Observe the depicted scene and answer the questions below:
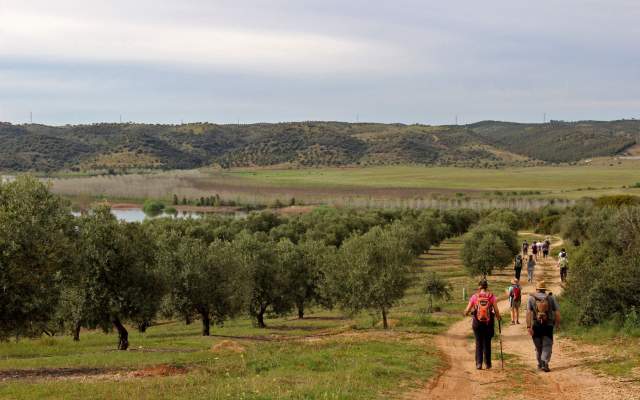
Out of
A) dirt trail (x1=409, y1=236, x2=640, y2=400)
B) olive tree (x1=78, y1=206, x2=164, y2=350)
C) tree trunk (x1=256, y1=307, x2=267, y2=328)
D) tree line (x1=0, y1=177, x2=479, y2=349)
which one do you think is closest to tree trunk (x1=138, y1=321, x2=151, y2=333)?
tree line (x1=0, y1=177, x2=479, y2=349)

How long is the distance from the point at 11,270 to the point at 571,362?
790 inches

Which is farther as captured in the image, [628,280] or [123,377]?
[628,280]

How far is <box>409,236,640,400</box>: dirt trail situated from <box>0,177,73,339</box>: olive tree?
52.1ft

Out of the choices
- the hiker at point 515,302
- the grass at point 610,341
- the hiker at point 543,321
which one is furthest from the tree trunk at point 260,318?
the hiker at point 543,321

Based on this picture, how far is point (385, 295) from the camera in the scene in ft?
124

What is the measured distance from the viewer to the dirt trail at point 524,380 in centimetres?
1708

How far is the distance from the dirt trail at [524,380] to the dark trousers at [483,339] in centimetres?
39

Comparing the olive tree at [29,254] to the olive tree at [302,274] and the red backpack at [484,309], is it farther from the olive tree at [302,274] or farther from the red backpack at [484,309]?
the olive tree at [302,274]

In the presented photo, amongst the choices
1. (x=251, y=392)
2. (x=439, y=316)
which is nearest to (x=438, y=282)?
(x=439, y=316)

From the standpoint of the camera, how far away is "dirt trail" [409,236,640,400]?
17.1 m

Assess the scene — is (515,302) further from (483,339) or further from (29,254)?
(29,254)

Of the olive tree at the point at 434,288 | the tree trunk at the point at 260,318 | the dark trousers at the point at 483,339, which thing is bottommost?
the tree trunk at the point at 260,318

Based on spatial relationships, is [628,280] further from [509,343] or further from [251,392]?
[251,392]

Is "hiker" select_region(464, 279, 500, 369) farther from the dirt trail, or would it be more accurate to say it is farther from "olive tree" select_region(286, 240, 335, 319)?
"olive tree" select_region(286, 240, 335, 319)
